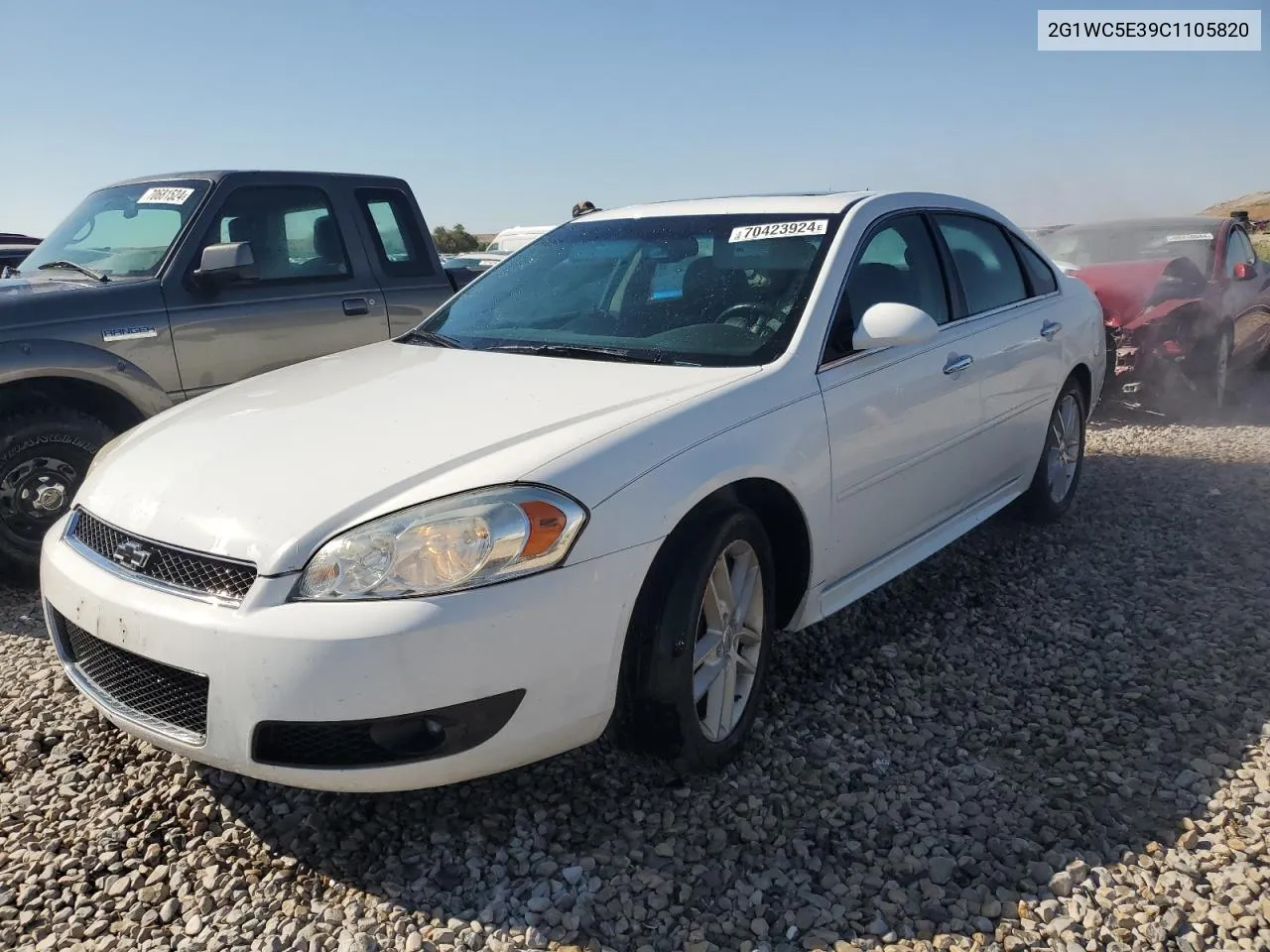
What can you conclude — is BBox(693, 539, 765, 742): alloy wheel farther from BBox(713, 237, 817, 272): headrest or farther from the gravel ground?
BBox(713, 237, 817, 272): headrest

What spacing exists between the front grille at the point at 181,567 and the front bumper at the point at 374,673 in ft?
0.13

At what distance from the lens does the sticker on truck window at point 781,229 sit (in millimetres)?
3537

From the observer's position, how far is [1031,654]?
12.0ft

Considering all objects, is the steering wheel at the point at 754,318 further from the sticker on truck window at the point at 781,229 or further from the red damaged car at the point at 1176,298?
the red damaged car at the point at 1176,298

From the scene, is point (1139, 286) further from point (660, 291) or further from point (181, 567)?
point (181, 567)

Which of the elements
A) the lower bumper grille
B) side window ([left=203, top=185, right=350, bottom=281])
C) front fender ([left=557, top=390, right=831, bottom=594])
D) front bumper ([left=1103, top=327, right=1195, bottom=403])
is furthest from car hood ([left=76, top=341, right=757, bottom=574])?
front bumper ([left=1103, top=327, right=1195, bottom=403])

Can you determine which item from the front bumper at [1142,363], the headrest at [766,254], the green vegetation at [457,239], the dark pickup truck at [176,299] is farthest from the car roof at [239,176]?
the green vegetation at [457,239]

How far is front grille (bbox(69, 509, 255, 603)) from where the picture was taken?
2.29 meters

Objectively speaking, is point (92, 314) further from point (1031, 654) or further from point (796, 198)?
point (1031, 654)

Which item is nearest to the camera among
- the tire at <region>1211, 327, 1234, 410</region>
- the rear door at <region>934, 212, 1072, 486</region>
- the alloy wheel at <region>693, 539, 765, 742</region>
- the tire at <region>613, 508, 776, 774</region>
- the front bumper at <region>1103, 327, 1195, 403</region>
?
the tire at <region>613, 508, 776, 774</region>

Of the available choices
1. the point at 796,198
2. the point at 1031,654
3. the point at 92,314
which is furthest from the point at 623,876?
the point at 92,314

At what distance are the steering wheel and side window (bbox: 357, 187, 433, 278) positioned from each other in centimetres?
295

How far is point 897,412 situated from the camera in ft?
11.3

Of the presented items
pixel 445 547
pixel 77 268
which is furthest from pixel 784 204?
pixel 77 268
